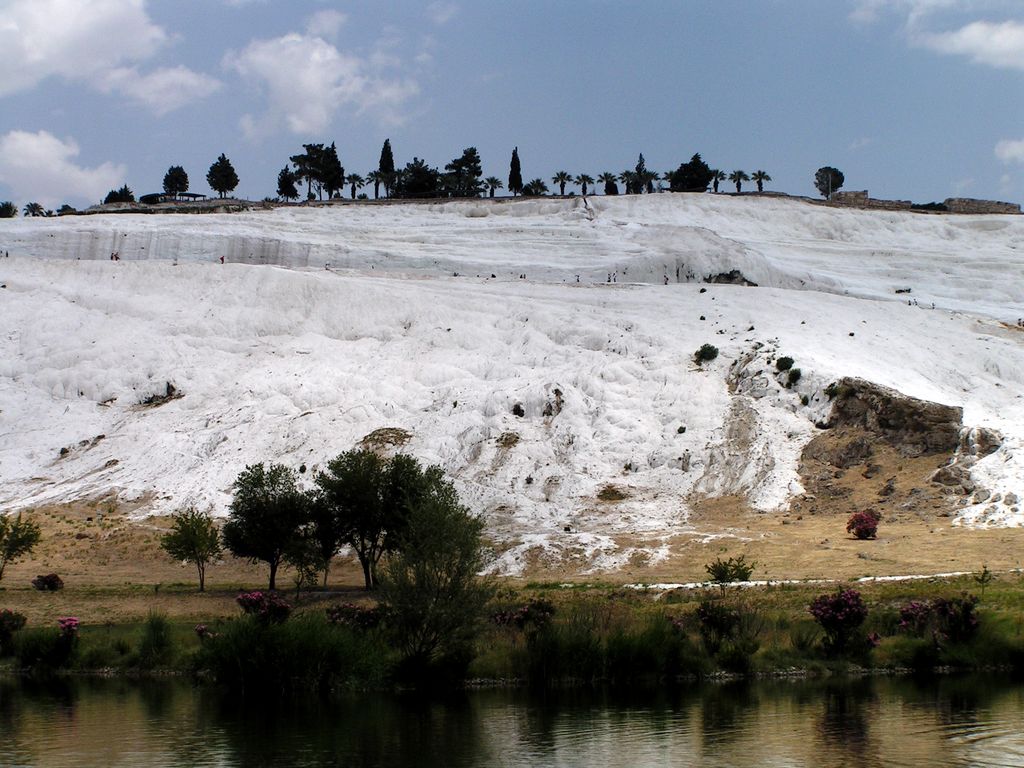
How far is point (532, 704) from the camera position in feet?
88.4

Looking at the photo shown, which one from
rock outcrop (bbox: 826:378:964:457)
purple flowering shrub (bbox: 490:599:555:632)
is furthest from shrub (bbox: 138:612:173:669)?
rock outcrop (bbox: 826:378:964:457)

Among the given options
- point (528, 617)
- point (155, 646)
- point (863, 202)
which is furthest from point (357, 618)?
point (863, 202)

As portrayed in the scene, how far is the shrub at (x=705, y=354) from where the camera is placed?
191 ft

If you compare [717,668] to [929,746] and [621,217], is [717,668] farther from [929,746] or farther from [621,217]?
[621,217]

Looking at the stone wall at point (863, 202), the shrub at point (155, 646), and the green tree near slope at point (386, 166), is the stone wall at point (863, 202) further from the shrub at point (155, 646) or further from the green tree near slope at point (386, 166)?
the shrub at point (155, 646)

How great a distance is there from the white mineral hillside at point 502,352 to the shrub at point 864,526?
3662 millimetres

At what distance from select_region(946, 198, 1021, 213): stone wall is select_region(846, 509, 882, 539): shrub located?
203ft

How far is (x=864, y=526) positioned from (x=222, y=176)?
91071 mm

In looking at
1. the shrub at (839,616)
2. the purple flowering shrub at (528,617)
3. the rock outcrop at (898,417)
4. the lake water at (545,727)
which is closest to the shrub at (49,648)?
the lake water at (545,727)

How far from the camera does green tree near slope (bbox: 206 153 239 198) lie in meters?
118

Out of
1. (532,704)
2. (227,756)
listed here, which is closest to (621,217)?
(532,704)

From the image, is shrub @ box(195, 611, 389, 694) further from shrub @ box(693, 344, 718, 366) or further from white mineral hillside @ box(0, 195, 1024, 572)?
shrub @ box(693, 344, 718, 366)

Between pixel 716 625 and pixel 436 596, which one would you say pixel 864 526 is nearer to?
pixel 716 625

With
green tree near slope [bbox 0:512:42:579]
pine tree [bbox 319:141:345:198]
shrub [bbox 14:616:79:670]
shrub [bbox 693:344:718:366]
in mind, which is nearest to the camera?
shrub [bbox 14:616:79:670]
